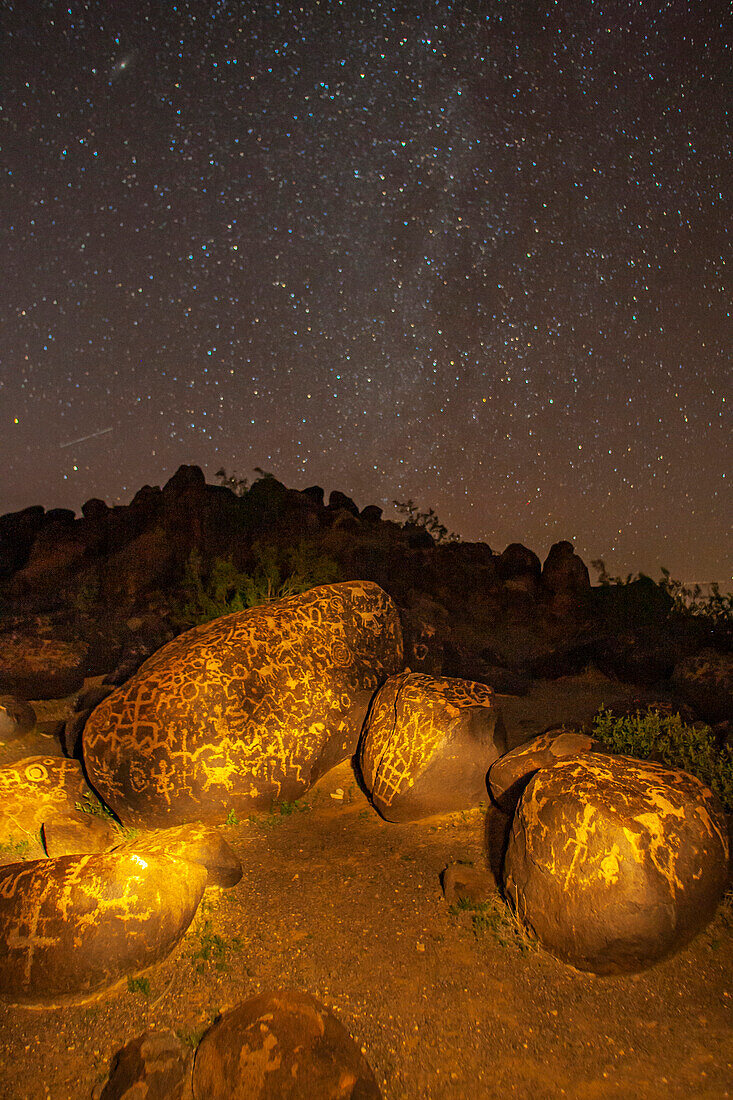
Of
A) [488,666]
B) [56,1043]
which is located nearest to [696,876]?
[56,1043]

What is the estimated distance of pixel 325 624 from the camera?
6762 mm

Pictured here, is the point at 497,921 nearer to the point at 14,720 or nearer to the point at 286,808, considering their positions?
the point at 286,808

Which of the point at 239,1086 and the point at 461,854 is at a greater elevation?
the point at 239,1086

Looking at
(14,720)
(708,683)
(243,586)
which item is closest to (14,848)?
(14,720)

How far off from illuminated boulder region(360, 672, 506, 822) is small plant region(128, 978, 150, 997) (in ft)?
8.09

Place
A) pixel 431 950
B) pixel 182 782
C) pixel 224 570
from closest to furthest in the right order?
pixel 431 950, pixel 182 782, pixel 224 570

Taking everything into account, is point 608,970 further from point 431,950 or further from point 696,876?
point 431,950

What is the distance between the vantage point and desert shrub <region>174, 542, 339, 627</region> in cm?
1077

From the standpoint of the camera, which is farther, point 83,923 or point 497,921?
point 497,921

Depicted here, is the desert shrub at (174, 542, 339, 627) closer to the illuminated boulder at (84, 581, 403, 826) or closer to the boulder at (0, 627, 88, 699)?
the boulder at (0, 627, 88, 699)

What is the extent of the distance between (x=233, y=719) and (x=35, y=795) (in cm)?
203

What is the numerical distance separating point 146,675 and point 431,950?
3.75 meters

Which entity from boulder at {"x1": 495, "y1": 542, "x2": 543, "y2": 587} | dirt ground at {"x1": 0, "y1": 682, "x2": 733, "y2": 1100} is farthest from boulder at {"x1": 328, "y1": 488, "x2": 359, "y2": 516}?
dirt ground at {"x1": 0, "y1": 682, "x2": 733, "y2": 1100}

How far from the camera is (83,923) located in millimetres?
3410
